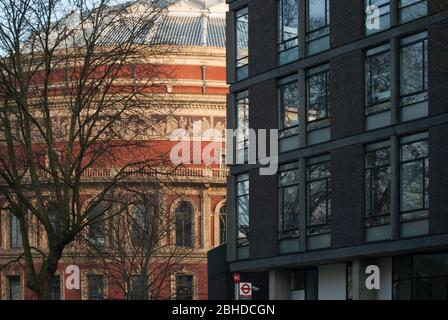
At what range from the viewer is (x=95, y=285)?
289ft

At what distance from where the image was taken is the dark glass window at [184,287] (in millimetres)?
86012

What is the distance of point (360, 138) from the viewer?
126 ft

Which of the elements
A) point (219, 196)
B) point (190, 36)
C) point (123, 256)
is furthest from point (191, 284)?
point (123, 256)

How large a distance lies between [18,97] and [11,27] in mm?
2865

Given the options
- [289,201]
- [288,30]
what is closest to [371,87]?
[288,30]

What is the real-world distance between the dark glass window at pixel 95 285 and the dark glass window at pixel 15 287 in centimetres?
837

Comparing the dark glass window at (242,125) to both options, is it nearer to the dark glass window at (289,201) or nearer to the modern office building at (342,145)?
the modern office building at (342,145)

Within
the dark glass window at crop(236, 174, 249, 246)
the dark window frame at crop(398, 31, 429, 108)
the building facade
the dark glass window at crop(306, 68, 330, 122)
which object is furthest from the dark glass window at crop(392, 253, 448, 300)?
the building facade

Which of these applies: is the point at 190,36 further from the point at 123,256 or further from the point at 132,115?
the point at 132,115

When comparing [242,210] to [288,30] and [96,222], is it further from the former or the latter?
[96,222]

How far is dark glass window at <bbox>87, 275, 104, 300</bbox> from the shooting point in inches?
3447

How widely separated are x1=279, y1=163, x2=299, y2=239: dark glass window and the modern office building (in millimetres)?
62

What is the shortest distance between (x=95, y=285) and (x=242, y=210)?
145 ft

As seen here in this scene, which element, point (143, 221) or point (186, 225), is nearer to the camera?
point (143, 221)
